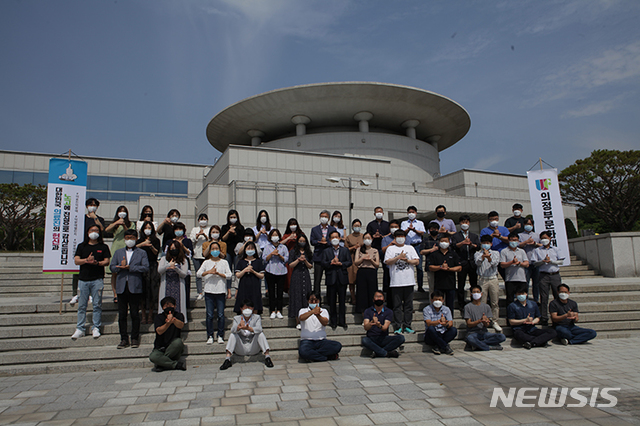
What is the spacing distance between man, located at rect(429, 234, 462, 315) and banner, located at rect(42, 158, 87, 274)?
23.5 ft

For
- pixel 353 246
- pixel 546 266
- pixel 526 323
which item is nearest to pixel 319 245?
pixel 353 246

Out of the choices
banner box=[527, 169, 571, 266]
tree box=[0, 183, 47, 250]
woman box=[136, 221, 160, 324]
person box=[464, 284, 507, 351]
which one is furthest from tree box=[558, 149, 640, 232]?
tree box=[0, 183, 47, 250]

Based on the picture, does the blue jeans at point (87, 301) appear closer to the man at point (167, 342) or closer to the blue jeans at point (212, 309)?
the man at point (167, 342)

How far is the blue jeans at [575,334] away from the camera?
25.7ft

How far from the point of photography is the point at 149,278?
25.6 ft

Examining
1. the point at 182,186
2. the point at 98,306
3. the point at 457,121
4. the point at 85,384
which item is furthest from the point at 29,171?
the point at 457,121

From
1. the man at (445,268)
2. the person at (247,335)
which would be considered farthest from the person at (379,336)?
the person at (247,335)

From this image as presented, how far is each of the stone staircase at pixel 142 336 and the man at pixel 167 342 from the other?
1.26 ft

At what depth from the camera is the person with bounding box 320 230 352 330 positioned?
26.0 feet

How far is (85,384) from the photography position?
5.64 meters

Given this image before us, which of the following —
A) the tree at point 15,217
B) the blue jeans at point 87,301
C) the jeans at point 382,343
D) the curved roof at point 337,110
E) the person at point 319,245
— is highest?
the curved roof at point 337,110

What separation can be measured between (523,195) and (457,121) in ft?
23.7

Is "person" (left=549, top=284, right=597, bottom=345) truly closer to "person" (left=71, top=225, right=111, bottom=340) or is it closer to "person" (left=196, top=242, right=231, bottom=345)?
"person" (left=196, top=242, right=231, bottom=345)

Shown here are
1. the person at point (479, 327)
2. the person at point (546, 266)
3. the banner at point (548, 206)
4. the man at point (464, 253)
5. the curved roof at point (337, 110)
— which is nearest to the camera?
the person at point (479, 327)
